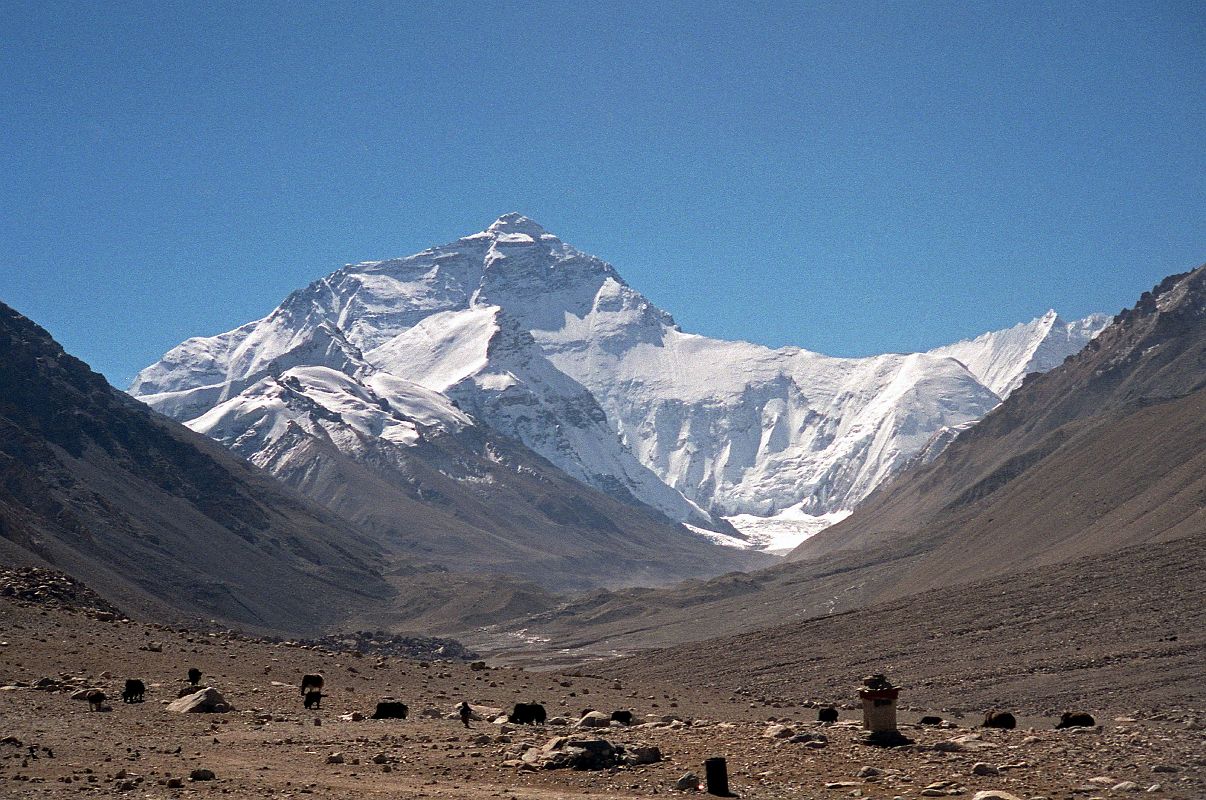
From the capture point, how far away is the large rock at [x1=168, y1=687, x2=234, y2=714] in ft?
119

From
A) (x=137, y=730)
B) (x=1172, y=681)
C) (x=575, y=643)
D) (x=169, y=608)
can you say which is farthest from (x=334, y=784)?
(x=575, y=643)

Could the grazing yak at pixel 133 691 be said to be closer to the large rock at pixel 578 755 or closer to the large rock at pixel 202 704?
the large rock at pixel 202 704

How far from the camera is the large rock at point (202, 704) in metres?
36.2

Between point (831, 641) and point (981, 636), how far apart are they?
649 inches

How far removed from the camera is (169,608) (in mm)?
153375

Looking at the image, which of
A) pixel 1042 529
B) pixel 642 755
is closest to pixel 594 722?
pixel 642 755

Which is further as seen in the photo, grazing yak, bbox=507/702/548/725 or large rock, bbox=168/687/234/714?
large rock, bbox=168/687/234/714

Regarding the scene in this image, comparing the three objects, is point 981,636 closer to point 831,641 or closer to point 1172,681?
point 831,641

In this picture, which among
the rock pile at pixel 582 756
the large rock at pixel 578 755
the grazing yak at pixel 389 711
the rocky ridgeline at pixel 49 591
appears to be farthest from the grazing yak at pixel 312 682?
the rocky ridgeline at pixel 49 591

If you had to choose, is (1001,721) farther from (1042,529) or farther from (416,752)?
(1042,529)

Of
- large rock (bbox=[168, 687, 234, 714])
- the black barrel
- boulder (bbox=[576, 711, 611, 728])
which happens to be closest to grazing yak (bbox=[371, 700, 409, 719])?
large rock (bbox=[168, 687, 234, 714])

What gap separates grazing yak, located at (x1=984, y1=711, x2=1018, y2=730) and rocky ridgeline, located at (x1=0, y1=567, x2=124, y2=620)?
110 feet

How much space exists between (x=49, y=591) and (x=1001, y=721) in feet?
124

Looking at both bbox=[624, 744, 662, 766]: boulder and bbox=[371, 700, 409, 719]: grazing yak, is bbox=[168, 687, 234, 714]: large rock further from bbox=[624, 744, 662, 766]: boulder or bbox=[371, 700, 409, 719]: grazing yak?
bbox=[624, 744, 662, 766]: boulder
